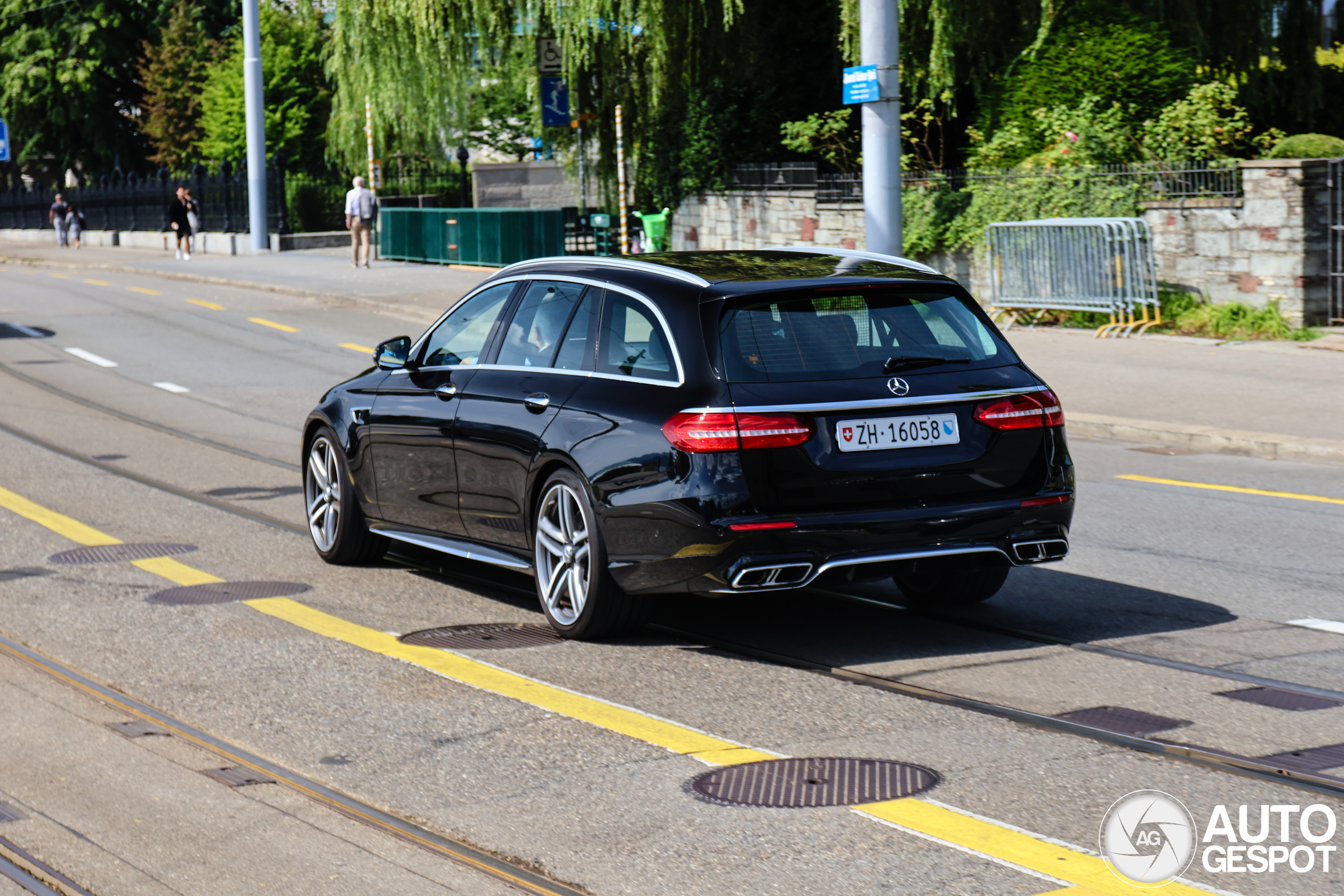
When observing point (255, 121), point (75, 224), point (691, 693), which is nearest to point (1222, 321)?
point (691, 693)

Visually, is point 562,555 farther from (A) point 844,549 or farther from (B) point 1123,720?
(B) point 1123,720

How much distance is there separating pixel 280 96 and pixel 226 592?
56060 millimetres

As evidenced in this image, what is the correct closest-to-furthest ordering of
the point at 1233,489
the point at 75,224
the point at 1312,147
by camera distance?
the point at 1233,489 → the point at 1312,147 → the point at 75,224

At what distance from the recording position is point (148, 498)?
11203mm

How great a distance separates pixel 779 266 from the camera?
725 centimetres

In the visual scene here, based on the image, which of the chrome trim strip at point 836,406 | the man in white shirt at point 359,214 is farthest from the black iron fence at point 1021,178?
the chrome trim strip at point 836,406

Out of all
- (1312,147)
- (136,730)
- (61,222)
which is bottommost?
(136,730)

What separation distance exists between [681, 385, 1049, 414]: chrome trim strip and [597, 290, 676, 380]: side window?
31cm

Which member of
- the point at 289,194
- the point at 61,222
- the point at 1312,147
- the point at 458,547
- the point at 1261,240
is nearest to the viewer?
the point at 458,547

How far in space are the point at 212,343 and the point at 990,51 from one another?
36.7ft

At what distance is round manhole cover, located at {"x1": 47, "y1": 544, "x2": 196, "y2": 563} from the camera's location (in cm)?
911

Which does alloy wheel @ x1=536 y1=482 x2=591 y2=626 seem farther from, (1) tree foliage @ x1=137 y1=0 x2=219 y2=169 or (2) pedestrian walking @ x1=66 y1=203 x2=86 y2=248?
(1) tree foliage @ x1=137 y1=0 x2=219 y2=169

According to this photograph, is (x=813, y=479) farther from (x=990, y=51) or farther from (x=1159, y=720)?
(x=990, y=51)

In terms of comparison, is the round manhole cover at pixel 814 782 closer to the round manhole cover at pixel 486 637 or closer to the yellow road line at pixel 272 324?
the round manhole cover at pixel 486 637
